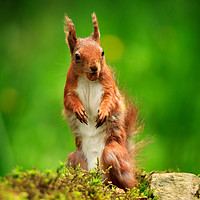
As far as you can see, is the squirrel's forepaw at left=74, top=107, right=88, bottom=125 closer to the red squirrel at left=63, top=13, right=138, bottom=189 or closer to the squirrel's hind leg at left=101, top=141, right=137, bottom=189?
the red squirrel at left=63, top=13, right=138, bottom=189

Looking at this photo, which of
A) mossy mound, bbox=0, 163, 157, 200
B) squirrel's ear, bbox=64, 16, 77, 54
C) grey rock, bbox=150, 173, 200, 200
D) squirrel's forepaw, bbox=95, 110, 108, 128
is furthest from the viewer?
squirrel's ear, bbox=64, 16, 77, 54

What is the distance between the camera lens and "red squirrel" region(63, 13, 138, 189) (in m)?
2.52

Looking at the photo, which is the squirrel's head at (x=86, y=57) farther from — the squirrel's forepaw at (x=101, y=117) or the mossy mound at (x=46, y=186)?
the mossy mound at (x=46, y=186)

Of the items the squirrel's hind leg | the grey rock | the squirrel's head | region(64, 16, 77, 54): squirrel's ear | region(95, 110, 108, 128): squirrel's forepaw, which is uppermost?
region(64, 16, 77, 54): squirrel's ear

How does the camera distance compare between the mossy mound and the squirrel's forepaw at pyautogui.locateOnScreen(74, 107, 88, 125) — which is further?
the squirrel's forepaw at pyautogui.locateOnScreen(74, 107, 88, 125)

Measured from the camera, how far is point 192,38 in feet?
13.4

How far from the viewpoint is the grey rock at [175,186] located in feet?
7.82

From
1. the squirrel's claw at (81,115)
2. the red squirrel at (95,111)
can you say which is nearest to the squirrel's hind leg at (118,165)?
the red squirrel at (95,111)

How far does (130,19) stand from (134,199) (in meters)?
2.60

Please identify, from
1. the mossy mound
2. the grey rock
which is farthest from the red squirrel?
the mossy mound

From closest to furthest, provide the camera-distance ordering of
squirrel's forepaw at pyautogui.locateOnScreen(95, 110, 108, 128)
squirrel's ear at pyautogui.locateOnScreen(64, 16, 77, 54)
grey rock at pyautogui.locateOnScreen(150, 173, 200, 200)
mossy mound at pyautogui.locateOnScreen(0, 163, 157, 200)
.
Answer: mossy mound at pyautogui.locateOnScreen(0, 163, 157, 200), grey rock at pyautogui.locateOnScreen(150, 173, 200, 200), squirrel's forepaw at pyautogui.locateOnScreen(95, 110, 108, 128), squirrel's ear at pyautogui.locateOnScreen(64, 16, 77, 54)

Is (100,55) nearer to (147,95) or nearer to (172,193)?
(172,193)

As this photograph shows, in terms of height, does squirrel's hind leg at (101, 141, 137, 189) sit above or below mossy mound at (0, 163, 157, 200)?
below

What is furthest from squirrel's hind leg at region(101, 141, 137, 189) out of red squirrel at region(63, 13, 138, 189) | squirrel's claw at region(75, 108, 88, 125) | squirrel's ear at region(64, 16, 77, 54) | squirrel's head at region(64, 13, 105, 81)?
squirrel's ear at region(64, 16, 77, 54)
